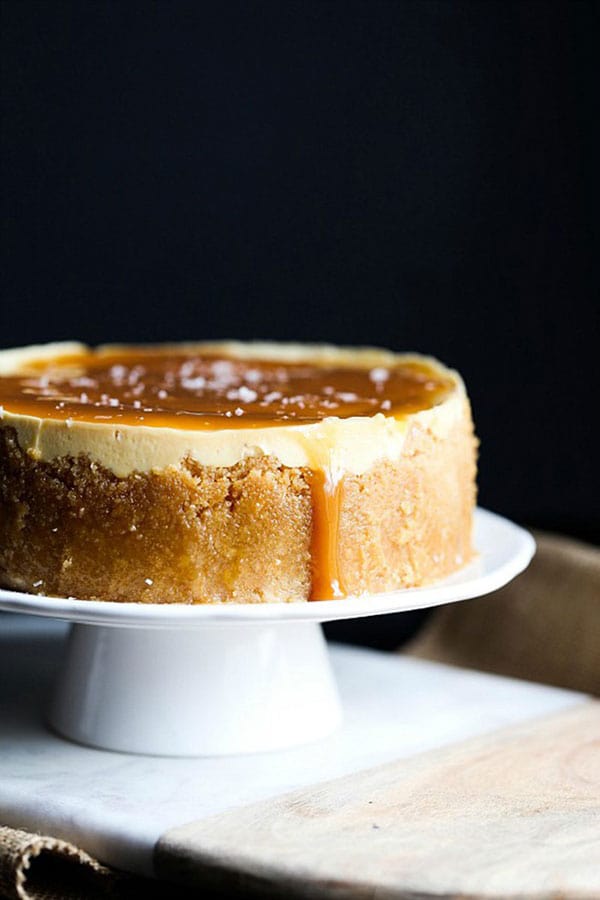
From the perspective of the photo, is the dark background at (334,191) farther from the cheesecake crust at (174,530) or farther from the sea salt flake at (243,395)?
the cheesecake crust at (174,530)

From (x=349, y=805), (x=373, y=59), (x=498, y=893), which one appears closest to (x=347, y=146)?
(x=373, y=59)

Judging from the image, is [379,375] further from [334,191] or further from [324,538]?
[334,191]

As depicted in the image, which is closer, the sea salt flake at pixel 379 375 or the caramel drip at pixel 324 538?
the caramel drip at pixel 324 538

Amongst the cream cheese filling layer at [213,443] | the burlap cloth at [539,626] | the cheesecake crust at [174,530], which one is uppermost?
the cream cheese filling layer at [213,443]

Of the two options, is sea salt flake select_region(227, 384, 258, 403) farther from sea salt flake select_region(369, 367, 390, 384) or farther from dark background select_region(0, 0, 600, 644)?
dark background select_region(0, 0, 600, 644)

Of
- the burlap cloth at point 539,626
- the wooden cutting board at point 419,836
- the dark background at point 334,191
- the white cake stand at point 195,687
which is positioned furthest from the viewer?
the dark background at point 334,191

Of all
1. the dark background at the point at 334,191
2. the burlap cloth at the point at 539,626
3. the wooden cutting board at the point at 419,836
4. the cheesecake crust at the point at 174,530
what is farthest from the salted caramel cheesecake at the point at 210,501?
the dark background at the point at 334,191
